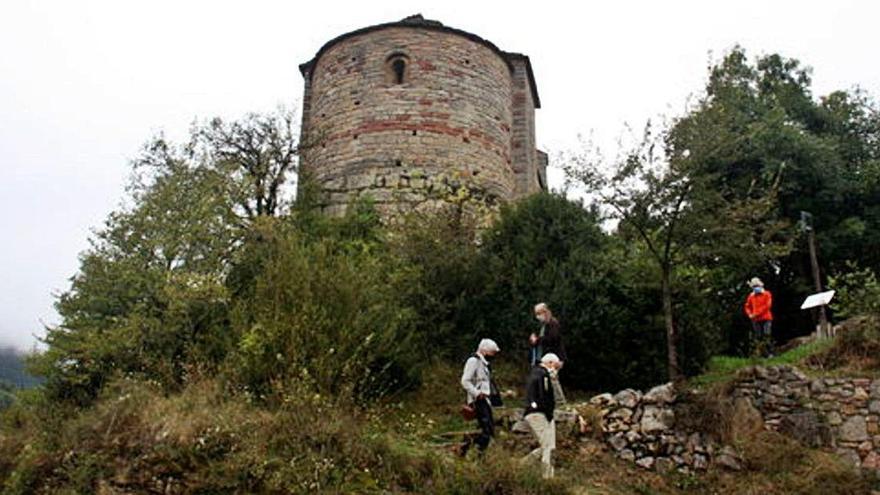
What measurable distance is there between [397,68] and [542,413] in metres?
12.4

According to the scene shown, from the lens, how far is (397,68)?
1925 cm

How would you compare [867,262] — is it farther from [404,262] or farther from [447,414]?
[447,414]

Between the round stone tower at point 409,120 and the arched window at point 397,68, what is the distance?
23mm

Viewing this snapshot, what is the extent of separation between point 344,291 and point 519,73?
12.2m

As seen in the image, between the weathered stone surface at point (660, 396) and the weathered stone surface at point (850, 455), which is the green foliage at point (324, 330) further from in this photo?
the weathered stone surface at point (850, 455)

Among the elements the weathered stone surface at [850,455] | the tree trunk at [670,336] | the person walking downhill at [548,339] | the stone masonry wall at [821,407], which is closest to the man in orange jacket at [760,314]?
the tree trunk at [670,336]

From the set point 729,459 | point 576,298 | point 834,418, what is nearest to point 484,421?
point 729,459

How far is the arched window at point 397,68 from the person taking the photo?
19.1 m

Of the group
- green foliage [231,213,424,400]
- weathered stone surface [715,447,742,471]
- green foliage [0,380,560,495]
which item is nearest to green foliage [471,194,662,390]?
green foliage [231,213,424,400]

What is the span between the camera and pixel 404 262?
14312mm

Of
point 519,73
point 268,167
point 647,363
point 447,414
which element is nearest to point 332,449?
point 447,414

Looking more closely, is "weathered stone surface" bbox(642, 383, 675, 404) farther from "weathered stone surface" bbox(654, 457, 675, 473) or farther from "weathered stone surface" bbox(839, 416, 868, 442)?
"weathered stone surface" bbox(839, 416, 868, 442)

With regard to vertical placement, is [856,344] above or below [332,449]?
above

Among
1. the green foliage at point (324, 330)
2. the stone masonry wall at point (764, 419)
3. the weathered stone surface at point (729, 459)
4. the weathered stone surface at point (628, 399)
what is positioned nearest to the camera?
the weathered stone surface at point (729, 459)
